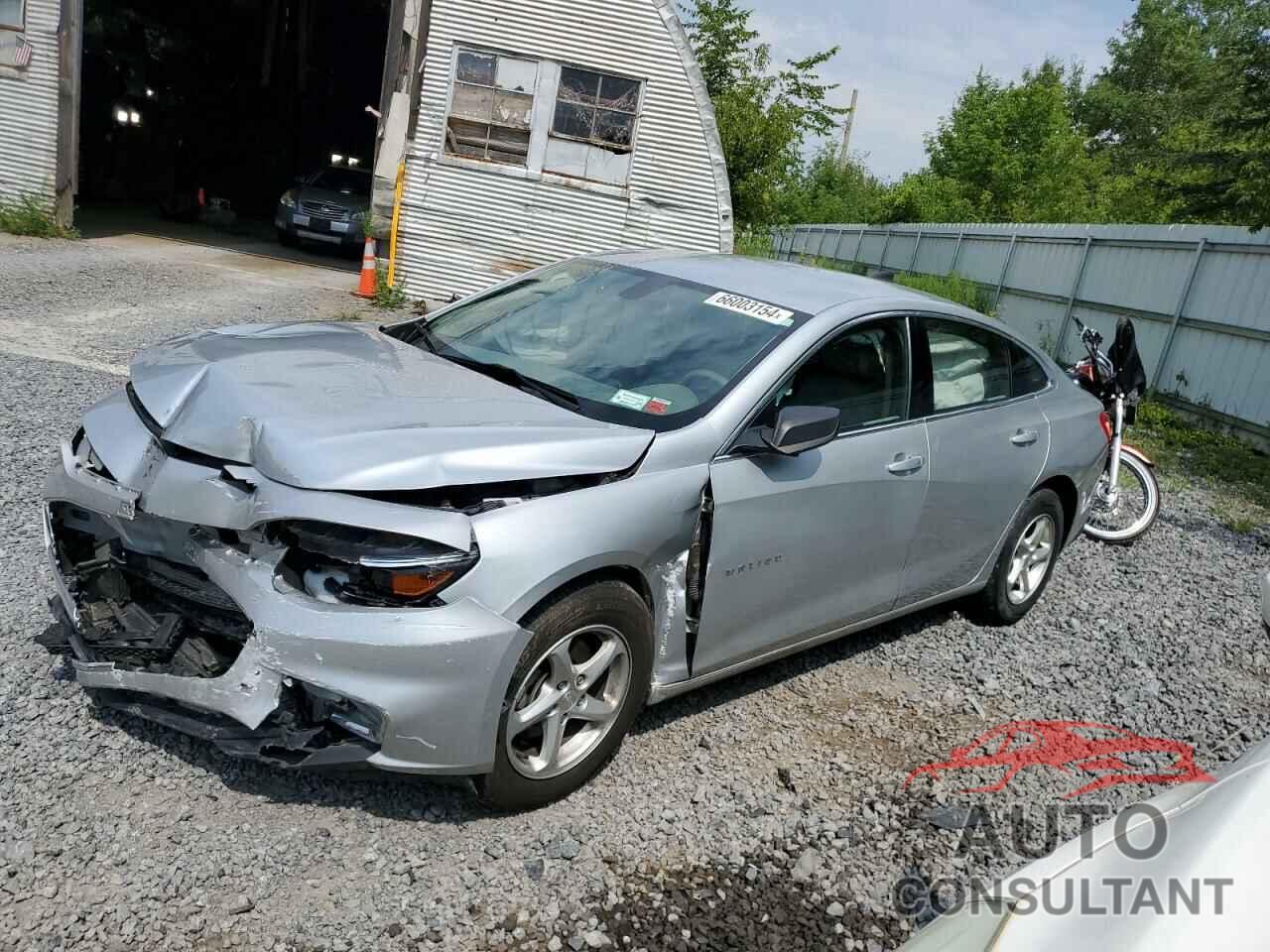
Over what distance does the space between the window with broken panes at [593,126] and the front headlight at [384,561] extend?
40.1 ft

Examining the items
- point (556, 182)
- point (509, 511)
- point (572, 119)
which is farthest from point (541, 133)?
point (509, 511)

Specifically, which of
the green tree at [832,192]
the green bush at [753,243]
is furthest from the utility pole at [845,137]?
A: the green bush at [753,243]

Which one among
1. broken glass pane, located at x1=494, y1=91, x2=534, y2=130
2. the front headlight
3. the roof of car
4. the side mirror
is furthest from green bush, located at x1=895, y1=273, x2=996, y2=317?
the front headlight

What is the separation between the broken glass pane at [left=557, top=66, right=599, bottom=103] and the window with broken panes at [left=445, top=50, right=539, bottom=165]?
38cm

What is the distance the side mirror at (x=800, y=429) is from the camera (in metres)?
3.55

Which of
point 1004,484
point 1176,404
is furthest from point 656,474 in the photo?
point 1176,404

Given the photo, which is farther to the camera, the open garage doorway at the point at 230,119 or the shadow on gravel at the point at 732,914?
the open garage doorway at the point at 230,119

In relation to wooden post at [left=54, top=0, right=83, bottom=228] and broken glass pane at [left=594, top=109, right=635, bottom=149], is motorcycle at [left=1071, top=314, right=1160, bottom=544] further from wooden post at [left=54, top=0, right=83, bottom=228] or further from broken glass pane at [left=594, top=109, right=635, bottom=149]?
→ wooden post at [left=54, top=0, right=83, bottom=228]

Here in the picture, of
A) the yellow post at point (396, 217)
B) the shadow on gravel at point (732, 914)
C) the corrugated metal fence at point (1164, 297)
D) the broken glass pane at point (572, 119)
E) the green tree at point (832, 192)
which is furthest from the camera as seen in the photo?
the green tree at point (832, 192)

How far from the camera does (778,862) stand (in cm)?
328

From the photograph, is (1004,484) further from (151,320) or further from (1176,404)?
(1176,404)

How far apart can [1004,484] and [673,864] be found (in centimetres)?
256

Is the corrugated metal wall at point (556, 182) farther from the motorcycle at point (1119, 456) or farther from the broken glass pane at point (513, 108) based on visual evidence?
the motorcycle at point (1119, 456)

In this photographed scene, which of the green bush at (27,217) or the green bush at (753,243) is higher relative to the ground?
the green bush at (753,243)
